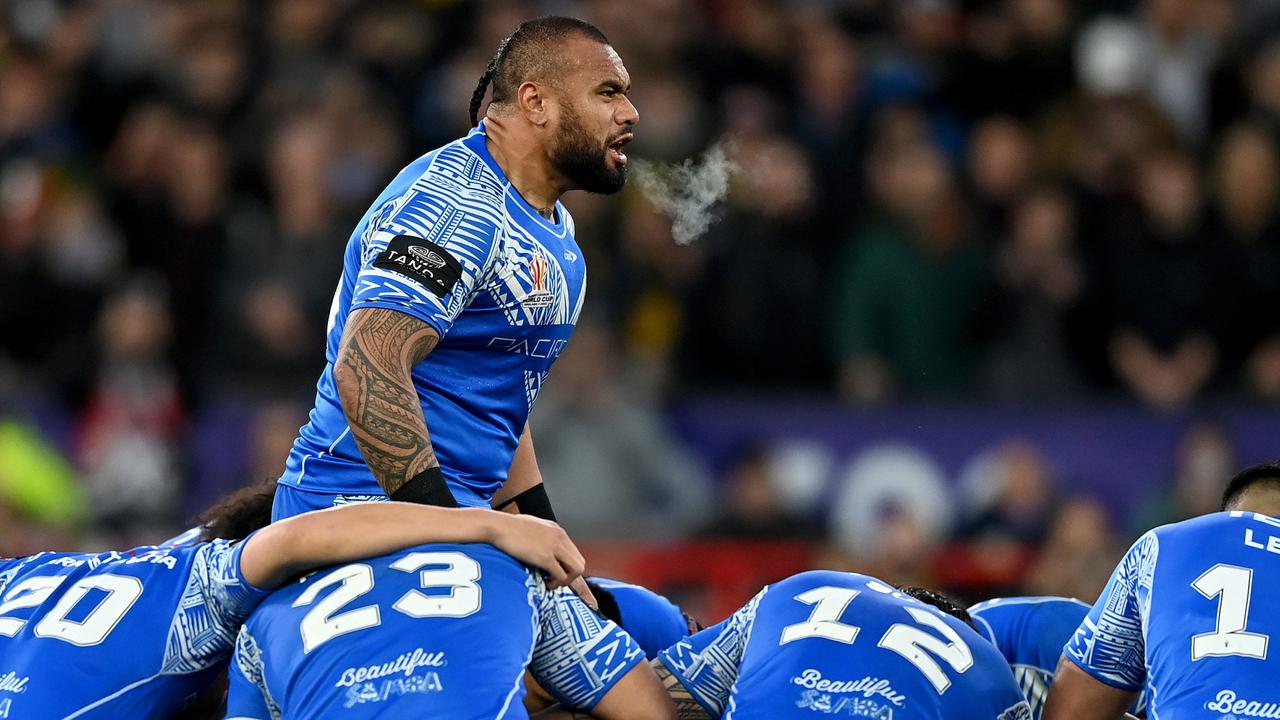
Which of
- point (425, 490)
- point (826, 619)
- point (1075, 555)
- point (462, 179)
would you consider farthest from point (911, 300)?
point (425, 490)

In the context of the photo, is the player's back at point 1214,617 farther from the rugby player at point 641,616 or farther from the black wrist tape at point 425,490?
the black wrist tape at point 425,490

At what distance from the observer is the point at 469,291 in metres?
4.80

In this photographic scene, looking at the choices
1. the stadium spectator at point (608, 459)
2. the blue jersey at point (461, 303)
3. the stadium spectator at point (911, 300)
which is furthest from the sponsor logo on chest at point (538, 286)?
the stadium spectator at point (911, 300)

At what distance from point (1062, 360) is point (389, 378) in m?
6.23

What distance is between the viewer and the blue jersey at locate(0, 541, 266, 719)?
16.3ft

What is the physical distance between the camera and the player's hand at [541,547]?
4629mm

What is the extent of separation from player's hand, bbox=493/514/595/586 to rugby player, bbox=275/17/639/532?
19 cm

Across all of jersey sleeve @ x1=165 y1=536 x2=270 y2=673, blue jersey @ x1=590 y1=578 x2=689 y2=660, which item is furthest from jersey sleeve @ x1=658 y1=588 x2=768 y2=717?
jersey sleeve @ x1=165 y1=536 x2=270 y2=673

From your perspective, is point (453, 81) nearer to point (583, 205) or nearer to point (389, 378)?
point (583, 205)

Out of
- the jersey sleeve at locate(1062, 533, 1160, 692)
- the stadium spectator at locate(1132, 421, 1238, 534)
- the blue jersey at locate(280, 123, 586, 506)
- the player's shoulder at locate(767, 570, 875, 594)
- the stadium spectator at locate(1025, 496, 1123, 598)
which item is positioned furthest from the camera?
the stadium spectator at locate(1132, 421, 1238, 534)

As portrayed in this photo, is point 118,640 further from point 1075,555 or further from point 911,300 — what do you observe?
point 911,300

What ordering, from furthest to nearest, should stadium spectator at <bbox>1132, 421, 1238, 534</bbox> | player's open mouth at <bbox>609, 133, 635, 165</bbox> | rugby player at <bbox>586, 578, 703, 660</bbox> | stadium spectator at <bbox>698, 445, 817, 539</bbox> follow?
stadium spectator at <bbox>698, 445, 817, 539</bbox>
stadium spectator at <bbox>1132, 421, 1238, 534</bbox>
rugby player at <bbox>586, 578, 703, 660</bbox>
player's open mouth at <bbox>609, 133, 635, 165</bbox>

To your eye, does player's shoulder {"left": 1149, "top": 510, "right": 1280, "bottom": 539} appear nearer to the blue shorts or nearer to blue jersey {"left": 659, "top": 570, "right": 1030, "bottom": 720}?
blue jersey {"left": 659, "top": 570, "right": 1030, "bottom": 720}

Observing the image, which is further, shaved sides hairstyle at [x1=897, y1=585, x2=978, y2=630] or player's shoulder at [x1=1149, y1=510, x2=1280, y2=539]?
shaved sides hairstyle at [x1=897, y1=585, x2=978, y2=630]
